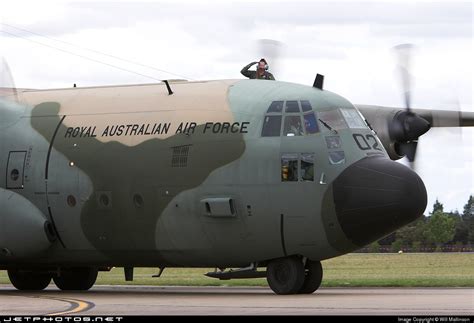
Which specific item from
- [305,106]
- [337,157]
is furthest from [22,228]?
[337,157]

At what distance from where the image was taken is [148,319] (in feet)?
59.9

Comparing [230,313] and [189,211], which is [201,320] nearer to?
[230,313]

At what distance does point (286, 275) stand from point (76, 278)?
7.32m

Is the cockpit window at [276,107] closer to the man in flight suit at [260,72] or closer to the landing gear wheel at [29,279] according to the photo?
the man in flight suit at [260,72]

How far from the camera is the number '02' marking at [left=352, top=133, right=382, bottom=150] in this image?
25953mm

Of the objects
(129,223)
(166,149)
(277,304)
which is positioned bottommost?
(277,304)

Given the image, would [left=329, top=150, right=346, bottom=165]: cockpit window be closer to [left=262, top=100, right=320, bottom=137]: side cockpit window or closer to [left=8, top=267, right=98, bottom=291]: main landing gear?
[left=262, top=100, right=320, bottom=137]: side cockpit window

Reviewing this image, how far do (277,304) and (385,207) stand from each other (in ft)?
14.4

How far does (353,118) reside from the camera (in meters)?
26.5

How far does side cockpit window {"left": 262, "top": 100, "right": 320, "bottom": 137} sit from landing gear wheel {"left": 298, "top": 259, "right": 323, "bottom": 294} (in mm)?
3048

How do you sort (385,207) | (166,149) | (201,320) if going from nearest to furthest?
(201,320) → (385,207) → (166,149)

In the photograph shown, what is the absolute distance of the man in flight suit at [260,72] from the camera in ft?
94.1

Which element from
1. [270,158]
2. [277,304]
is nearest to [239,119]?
[270,158]

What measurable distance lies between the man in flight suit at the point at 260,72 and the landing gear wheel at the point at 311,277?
5.04m
